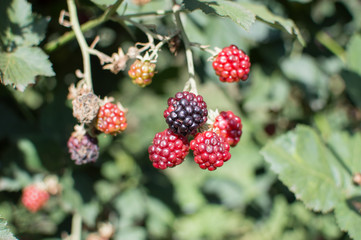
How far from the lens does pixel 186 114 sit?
1060 millimetres

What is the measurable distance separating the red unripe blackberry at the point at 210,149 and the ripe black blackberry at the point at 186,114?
4 cm

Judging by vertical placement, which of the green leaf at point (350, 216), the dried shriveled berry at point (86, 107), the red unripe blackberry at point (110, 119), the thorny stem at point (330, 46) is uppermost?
the dried shriveled berry at point (86, 107)

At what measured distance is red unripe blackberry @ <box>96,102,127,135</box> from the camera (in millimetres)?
1224

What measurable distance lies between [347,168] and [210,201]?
1399 mm

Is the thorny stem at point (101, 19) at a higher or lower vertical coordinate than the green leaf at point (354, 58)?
higher

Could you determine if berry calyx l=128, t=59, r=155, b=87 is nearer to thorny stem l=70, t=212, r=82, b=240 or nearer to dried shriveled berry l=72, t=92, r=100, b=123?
dried shriveled berry l=72, t=92, r=100, b=123

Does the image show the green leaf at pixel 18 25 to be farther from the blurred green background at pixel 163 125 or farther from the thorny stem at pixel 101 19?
the blurred green background at pixel 163 125

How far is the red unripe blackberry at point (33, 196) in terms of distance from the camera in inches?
77.7

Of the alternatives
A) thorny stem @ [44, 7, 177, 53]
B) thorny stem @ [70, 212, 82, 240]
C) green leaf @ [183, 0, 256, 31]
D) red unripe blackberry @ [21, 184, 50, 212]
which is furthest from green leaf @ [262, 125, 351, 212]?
red unripe blackberry @ [21, 184, 50, 212]

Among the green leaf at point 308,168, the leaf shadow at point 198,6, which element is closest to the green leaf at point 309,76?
the green leaf at point 308,168

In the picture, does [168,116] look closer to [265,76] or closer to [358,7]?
[265,76]

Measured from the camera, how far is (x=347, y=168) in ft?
5.79

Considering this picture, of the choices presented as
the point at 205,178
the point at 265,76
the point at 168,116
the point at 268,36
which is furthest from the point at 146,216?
the point at 168,116

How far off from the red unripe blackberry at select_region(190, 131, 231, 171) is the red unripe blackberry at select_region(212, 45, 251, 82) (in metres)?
0.22
